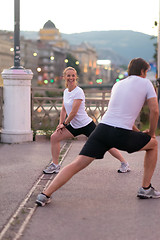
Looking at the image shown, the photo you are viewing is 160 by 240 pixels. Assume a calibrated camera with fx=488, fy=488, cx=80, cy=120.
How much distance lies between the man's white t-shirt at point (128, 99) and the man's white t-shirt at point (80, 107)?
1745mm

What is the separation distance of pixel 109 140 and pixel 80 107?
196cm

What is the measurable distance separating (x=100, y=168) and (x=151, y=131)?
251cm

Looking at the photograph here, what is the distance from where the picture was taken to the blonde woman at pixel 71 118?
6609 mm

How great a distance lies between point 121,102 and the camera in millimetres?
4879

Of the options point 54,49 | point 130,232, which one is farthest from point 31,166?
point 54,49

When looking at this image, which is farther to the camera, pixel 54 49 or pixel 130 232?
pixel 54 49

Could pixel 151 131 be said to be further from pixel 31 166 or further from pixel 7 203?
pixel 31 166

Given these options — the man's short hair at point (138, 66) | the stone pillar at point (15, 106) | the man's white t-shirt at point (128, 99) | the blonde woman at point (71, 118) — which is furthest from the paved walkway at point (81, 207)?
the stone pillar at point (15, 106)

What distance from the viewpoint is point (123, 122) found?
4.89m

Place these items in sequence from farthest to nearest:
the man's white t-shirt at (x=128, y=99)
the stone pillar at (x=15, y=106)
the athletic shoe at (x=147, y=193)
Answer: the stone pillar at (x=15, y=106), the athletic shoe at (x=147, y=193), the man's white t-shirt at (x=128, y=99)

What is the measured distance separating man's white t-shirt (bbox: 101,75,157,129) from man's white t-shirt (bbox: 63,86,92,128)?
1745 mm

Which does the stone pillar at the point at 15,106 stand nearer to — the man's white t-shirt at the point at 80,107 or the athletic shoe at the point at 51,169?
the athletic shoe at the point at 51,169

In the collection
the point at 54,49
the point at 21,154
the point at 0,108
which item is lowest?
the point at 21,154

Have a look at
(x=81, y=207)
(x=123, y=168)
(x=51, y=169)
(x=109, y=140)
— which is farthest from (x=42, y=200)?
(x=123, y=168)
